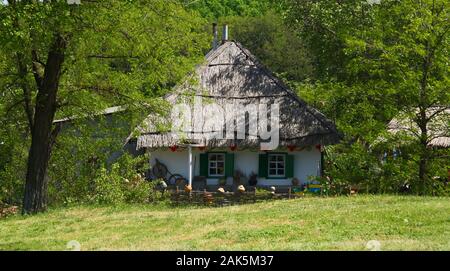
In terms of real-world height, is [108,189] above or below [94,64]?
below

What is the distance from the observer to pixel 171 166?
104ft

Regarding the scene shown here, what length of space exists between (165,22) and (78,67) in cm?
237

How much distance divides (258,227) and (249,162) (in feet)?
60.4

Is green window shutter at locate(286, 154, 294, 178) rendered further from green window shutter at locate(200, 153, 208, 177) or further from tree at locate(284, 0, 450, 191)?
tree at locate(284, 0, 450, 191)

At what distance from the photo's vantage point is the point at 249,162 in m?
32.0

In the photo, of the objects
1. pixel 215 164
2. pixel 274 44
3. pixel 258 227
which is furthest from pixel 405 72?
pixel 274 44

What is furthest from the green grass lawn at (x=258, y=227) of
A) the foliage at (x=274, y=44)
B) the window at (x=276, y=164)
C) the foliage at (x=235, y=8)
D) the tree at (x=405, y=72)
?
the foliage at (x=235, y=8)

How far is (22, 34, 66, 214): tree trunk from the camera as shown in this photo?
18.7 m

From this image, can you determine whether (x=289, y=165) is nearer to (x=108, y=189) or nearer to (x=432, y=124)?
(x=432, y=124)

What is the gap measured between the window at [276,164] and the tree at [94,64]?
12.4 meters

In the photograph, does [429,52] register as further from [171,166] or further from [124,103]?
[171,166]

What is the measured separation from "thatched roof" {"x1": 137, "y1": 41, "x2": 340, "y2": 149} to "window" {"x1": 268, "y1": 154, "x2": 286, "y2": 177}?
1323mm

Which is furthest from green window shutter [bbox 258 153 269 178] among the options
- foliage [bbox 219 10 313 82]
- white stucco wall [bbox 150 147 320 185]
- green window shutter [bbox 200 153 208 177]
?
foliage [bbox 219 10 313 82]
